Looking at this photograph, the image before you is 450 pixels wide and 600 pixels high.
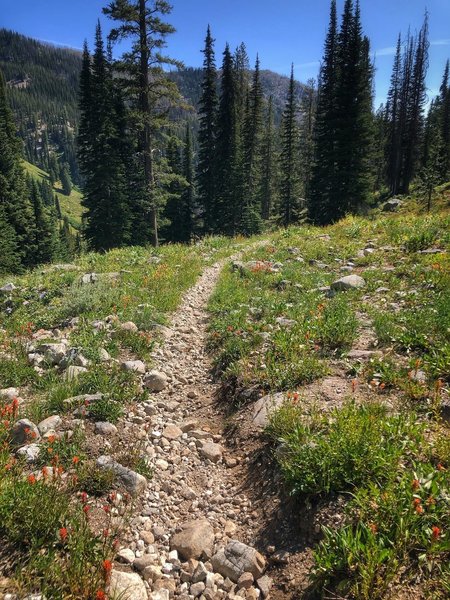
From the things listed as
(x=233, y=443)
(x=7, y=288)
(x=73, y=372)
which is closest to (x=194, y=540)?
(x=233, y=443)

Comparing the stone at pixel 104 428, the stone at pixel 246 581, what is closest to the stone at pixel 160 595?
the stone at pixel 246 581

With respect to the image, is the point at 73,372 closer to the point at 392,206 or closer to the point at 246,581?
the point at 246,581

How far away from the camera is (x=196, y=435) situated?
5.51 m

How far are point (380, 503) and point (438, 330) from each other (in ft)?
13.3

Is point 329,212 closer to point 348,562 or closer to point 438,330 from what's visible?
point 438,330

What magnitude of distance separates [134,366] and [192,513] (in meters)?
3.06

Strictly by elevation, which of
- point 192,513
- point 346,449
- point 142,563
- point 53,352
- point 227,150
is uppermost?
point 227,150

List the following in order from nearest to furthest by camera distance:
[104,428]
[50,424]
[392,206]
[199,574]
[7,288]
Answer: [199,574] < [50,424] < [104,428] < [7,288] < [392,206]

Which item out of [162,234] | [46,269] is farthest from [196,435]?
[162,234]

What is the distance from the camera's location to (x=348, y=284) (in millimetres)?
9773

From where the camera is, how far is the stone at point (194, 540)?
12.0ft

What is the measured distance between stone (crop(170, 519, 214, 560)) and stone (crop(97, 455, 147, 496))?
0.65 meters

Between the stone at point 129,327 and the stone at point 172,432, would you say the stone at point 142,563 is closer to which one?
the stone at point 172,432

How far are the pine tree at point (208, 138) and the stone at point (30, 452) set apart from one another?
4067 cm
